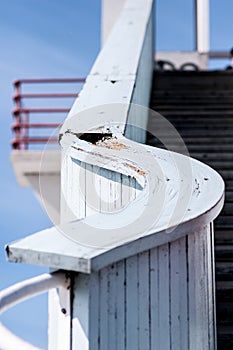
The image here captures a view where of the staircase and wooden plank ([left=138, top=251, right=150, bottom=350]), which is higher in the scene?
the staircase

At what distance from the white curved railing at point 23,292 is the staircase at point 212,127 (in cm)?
151

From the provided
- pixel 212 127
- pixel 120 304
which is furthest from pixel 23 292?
pixel 212 127

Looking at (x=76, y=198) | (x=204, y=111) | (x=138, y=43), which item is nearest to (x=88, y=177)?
(x=76, y=198)

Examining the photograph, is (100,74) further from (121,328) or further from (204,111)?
(121,328)

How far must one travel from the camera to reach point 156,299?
2.33 metres

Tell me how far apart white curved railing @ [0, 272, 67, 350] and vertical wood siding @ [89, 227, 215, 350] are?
0.10 metres

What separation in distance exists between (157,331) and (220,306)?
145cm

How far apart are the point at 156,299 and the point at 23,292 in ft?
1.46

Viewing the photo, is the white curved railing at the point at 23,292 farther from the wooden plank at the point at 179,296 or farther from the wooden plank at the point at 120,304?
the wooden plank at the point at 179,296

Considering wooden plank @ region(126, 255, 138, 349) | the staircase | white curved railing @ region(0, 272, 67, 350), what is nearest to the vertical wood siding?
wooden plank @ region(126, 255, 138, 349)

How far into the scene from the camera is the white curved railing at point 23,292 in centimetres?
208

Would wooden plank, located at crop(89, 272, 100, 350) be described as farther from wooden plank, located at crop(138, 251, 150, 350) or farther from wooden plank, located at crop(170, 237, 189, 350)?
wooden plank, located at crop(170, 237, 189, 350)

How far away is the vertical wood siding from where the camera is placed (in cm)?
217

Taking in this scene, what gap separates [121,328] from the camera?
2.23 metres
